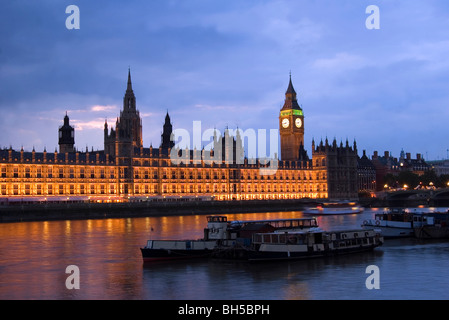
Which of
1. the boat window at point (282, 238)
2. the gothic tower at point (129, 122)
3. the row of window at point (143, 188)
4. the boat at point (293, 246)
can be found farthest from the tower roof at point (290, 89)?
the boat window at point (282, 238)

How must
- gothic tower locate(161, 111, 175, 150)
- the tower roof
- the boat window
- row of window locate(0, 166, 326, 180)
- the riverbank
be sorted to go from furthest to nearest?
the tower roof, gothic tower locate(161, 111, 175, 150), row of window locate(0, 166, 326, 180), the riverbank, the boat window

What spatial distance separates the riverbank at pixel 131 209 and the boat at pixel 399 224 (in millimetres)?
58254

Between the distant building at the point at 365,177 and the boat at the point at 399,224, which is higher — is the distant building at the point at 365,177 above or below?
above

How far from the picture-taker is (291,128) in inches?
6914

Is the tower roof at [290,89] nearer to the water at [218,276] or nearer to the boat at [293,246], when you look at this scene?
the water at [218,276]

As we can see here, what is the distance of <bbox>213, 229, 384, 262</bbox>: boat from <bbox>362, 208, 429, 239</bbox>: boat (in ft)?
43.4

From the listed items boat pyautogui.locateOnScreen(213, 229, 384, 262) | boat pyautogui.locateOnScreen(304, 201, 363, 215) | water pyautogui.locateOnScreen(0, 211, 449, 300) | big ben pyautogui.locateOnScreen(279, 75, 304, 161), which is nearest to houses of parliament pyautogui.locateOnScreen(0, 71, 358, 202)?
big ben pyautogui.locateOnScreen(279, 75, 304, 161)

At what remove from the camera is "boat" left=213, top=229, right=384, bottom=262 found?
1639 inches

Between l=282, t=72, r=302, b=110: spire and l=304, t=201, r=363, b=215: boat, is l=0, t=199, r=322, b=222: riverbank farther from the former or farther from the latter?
l=282, t=72, r=302, b=110: spire

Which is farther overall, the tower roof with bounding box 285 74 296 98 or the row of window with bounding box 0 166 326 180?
the tower roof with bounding box 285 74 296 98

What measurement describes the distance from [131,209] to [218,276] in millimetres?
77841

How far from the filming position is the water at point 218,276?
31.8m

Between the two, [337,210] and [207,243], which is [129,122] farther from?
[207,243]

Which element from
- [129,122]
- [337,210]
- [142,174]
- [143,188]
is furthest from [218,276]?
[129,122]
